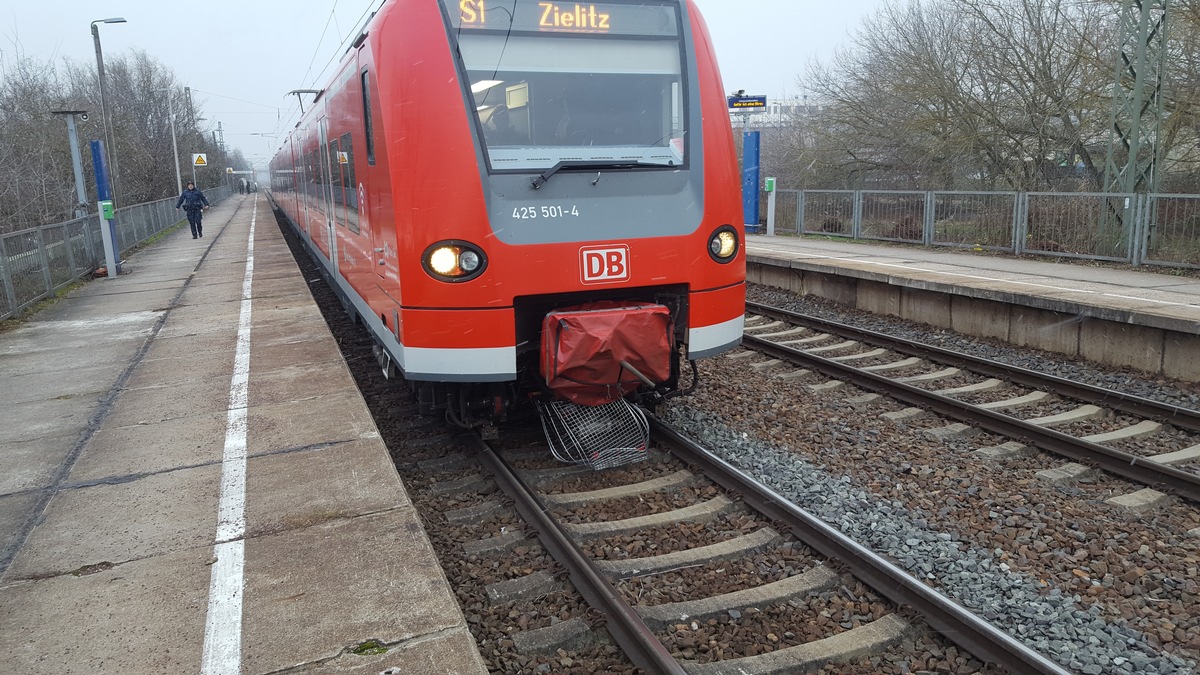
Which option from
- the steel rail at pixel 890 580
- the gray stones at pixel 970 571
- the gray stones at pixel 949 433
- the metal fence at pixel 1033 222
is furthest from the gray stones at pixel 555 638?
the metal fence at pixel 1033 222

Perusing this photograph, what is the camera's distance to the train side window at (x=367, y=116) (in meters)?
5.60

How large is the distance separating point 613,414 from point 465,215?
1.84m

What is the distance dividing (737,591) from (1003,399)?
4.53 meters

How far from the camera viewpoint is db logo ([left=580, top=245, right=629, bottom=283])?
16.8 ft

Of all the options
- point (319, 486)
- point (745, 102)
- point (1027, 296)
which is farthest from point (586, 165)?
point (745, 102)

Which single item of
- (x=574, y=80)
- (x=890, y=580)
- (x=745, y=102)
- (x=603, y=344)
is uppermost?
(x=745, y=102)

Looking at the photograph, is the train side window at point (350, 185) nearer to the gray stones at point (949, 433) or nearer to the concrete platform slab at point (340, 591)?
the concrete platform slab at point (340, 591)

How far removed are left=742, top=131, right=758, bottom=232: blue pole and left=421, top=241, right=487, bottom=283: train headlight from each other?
16.9 meters

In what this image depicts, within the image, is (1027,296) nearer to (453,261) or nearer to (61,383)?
(453,261)

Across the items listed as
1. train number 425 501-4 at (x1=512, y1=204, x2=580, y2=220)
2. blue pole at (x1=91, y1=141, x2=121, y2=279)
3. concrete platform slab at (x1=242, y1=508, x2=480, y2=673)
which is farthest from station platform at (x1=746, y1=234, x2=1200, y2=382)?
blue pole at (x1=91, y1=141, x2=121, y2=279)

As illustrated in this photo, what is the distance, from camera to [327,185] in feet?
30.5

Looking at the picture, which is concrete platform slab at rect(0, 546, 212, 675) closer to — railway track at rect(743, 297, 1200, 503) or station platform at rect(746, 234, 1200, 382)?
railway track at rect(743, 297, 1200, 503)

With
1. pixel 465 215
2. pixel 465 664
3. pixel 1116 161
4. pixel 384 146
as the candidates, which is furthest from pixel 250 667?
pixel 1116 161

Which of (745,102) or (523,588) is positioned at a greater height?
(745,102)
